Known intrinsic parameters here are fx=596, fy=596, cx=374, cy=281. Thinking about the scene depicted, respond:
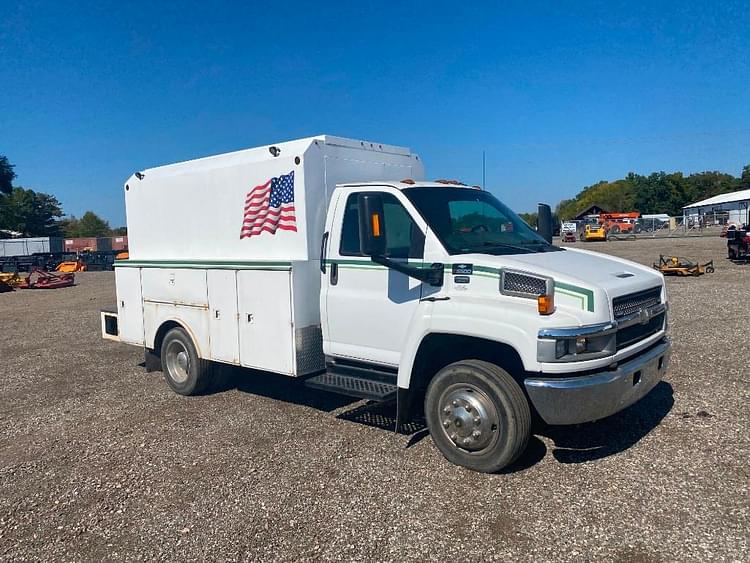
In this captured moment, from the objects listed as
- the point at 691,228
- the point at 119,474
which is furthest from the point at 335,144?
the point at 691,228

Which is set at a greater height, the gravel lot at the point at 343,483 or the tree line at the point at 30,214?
the tree line at the point at 30,214

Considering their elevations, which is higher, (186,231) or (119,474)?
(186,231)

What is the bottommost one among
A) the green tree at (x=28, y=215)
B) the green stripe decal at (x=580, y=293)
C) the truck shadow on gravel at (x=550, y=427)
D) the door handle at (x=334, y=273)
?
the truck shadow on gravel at (x=550, y=427)

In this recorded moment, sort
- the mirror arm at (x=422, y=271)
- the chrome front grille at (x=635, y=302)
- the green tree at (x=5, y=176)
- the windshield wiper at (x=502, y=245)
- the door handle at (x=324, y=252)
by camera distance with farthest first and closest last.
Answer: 1. the green tree at (x=5, y=176)
2. the door handle at (x=324, y=252)
3. the windshield wiper at (x=502, y=245)
4. the mirror arm at (x=422, y=271)
5. the chrome front grille at (x=635, y=302)

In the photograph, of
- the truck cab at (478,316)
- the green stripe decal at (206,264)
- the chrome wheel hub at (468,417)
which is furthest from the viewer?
the green stripe decal at (206,264)

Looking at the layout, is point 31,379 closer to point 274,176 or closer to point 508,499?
point 274,176

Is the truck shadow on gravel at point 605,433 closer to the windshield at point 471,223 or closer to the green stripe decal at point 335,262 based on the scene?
the green stripe decal at point 335,262

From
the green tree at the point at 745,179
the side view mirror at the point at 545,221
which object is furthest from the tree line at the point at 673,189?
the side view mirror at the point at 545,221

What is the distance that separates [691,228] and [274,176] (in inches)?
2255

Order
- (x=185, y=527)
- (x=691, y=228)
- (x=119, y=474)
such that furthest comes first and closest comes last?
(x=691, y=228) → (x=119, y=474) → (x=185, y=527)

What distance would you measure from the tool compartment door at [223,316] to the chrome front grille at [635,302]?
3.95 meters

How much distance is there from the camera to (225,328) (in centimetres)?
678

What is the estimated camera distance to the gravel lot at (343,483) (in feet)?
12.8

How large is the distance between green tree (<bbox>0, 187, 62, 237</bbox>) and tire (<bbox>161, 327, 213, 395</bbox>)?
7368 centimetres
